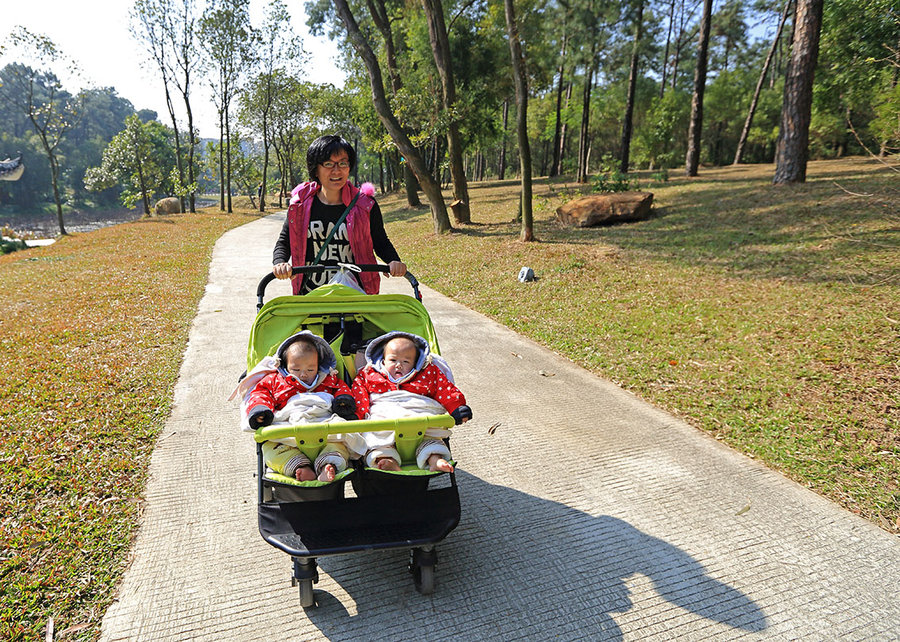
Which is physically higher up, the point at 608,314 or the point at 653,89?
the point at 653,89

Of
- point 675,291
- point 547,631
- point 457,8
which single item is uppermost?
point 457,8

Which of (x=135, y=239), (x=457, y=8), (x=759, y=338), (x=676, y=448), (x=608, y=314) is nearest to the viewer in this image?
(x=676, y=448)

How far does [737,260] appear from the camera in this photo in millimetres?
7410

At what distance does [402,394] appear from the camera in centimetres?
236

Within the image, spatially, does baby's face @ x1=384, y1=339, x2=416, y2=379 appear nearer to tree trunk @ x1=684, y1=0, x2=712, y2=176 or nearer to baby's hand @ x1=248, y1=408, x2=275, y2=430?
baby's hand @ x1=248, y1=408, x2=275, y2=430

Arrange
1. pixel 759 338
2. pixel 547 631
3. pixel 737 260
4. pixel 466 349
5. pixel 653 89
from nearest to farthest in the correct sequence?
pixel 547 631 < pixel 759 338 < pixel 466 349 < pixel 737 260 < pixel 653 89

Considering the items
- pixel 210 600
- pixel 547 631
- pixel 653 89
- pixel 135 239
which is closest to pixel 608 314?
pixel 547 631

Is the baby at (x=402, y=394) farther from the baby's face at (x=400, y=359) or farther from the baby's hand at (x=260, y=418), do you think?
the baby's hand at (x=260, y=418)

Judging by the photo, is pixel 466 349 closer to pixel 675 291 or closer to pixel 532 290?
pixel 532 290

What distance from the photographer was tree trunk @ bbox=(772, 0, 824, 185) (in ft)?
29.3

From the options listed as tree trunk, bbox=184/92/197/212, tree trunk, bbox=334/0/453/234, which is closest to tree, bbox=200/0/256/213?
tree trunk, bbox=184/92/197/212

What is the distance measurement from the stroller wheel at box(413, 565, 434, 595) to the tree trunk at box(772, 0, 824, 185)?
37.1ft

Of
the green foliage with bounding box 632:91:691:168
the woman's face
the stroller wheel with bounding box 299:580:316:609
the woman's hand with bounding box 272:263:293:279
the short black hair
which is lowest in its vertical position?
the stroller wheel with bounding box 299:580:316:609

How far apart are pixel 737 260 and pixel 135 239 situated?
54.2 feet
